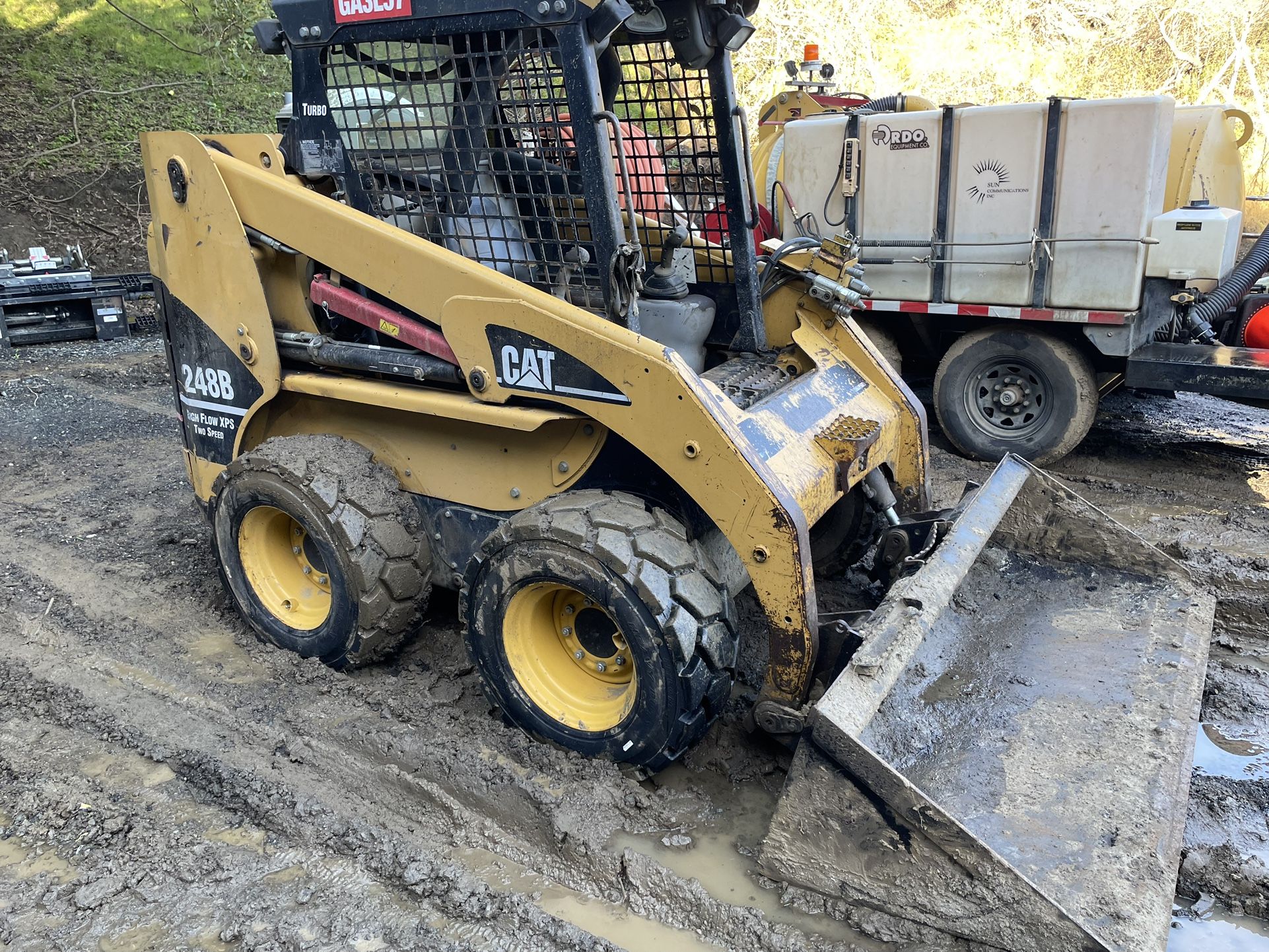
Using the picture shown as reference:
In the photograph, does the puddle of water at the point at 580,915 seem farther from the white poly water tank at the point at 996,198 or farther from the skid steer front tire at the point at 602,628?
the white poly water tank at the point at 996,198

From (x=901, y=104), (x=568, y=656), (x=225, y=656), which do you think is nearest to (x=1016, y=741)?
(x=568, y=656)

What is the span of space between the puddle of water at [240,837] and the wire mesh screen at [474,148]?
1.84 metres

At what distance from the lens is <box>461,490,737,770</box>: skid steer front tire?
2.67 metres

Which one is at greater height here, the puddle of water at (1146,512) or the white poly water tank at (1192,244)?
the white poly water tank at (1192,244)

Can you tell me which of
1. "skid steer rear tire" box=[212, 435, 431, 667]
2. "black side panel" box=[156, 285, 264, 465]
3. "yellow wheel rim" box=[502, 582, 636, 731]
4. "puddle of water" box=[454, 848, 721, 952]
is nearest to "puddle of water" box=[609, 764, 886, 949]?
"puddle of water" box=[454, 848, 721, 952]

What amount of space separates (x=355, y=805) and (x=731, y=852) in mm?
1067

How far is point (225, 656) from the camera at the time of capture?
366 cm

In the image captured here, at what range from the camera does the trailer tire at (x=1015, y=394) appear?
5.98 meters

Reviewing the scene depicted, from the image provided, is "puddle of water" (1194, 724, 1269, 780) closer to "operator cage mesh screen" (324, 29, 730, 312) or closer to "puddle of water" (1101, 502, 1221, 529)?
"puddle of water" (1101, 502, 1221, 529)

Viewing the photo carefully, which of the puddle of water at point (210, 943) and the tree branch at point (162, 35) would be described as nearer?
the puddle of water at point (210, 943)

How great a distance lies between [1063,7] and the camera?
13.3 metres

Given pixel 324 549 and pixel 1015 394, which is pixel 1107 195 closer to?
pixel 1015 394

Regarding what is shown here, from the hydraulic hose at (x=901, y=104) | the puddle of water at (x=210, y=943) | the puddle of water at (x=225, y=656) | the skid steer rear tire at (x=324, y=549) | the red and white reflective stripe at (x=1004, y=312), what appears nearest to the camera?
the puddle of water at (x=210, y=943)

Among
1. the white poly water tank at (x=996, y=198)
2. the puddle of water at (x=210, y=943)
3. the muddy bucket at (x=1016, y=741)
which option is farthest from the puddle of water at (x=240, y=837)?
the white poly water tank at (x=996, y=198)
